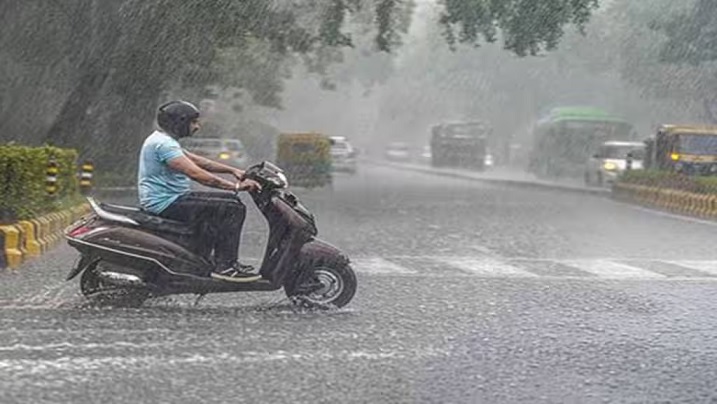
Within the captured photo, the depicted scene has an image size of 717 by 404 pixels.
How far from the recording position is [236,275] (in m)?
8.59

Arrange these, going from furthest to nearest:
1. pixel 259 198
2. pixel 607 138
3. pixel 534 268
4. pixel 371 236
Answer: pixel 607 138 → pixel 371 236 → pixel 534 268 → pixel 259 198

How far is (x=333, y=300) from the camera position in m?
8.88

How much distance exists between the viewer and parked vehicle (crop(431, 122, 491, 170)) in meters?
55.8

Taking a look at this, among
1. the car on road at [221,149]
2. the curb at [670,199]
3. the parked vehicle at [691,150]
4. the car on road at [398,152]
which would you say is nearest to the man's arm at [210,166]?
the curb at [670,199]

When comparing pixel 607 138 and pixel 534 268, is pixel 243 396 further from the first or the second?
pixel 607 138

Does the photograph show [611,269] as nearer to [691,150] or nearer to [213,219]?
[213,219]

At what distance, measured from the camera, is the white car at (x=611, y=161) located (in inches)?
1291

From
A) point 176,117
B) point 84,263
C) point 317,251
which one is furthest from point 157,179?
point 317,251

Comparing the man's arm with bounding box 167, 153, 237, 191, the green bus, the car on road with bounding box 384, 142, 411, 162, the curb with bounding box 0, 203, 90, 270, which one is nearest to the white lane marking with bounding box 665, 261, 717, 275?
the man's arm with bounding box 167, 153, 237, 191

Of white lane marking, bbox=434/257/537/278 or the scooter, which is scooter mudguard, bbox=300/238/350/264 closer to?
the scooter

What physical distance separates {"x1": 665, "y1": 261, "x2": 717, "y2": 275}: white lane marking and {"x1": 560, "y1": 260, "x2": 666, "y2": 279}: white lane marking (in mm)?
796

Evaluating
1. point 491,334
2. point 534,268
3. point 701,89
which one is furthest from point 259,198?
point 701,89

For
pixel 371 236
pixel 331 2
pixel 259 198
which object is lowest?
pixel 371 236

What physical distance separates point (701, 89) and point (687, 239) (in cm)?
2310
